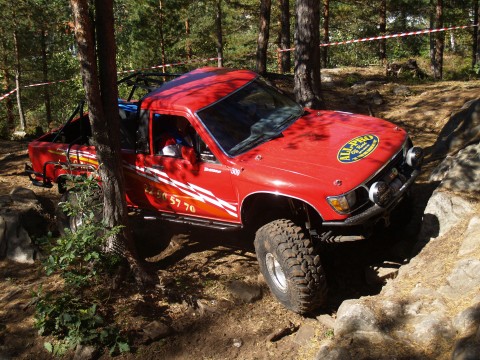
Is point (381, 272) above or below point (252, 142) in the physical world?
below

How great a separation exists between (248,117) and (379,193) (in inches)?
76.9

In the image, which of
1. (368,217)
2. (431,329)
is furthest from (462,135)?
(431,329)

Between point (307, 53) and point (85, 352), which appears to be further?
point (307, 53)

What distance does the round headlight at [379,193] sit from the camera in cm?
450

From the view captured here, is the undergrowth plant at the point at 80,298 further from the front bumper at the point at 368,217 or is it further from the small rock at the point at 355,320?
the front bumper at the point at 368,217

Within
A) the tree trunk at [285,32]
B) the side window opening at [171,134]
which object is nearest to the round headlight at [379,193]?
the side window opening at [171,134]

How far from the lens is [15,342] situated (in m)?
4.88

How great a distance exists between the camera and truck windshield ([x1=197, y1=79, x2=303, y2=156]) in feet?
18.0

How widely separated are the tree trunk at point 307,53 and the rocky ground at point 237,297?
2.56m

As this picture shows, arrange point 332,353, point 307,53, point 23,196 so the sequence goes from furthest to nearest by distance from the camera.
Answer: point 307,53 → point 23,196 → point 332,353

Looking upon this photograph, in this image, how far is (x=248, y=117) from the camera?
582 cm

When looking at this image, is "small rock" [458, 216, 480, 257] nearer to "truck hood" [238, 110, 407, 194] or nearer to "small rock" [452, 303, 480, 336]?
"small rock" [452, 303, 480, 336]

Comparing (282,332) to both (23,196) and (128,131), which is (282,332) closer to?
(128,131)

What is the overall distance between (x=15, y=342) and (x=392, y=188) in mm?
3955
